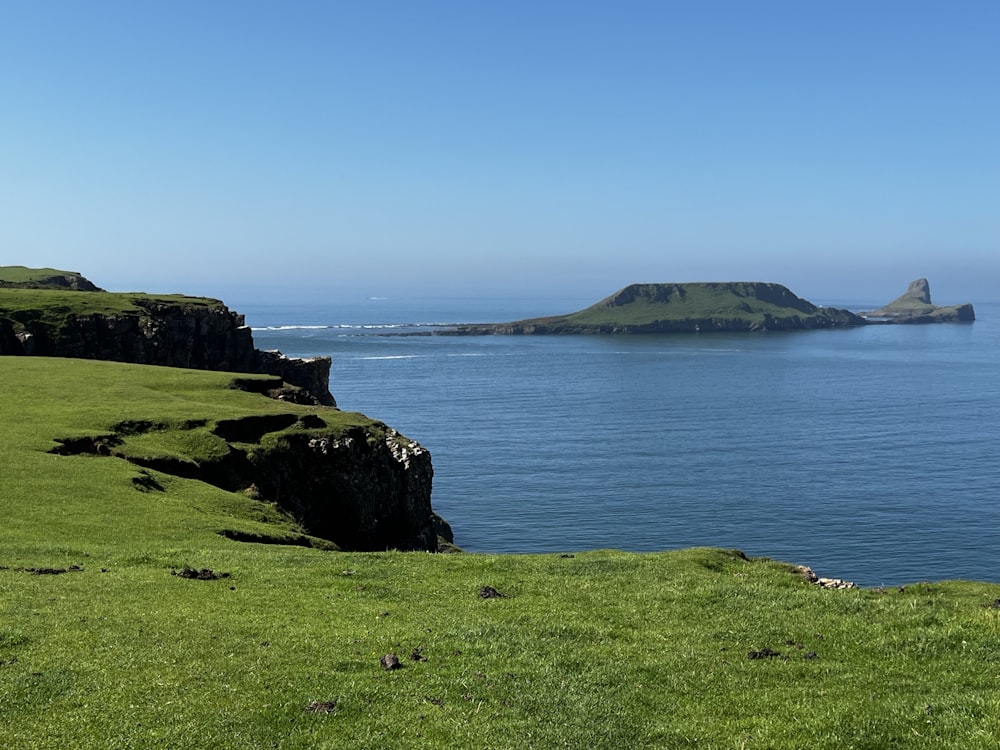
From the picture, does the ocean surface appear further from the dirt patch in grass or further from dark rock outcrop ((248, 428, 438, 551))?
the dirt patch in grass

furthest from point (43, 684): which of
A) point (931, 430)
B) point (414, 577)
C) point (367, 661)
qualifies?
point (931, 430)

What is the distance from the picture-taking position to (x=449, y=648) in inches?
856

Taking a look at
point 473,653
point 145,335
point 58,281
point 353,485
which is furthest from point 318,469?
point 58,281

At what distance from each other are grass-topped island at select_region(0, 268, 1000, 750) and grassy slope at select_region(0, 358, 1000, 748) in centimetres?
7

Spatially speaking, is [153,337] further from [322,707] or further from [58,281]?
[322,707]

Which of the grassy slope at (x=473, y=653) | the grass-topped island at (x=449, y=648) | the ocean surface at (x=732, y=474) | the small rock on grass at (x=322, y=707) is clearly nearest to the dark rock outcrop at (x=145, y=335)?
the ocean surface at (x=732, y=474)

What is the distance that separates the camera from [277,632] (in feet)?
74.8

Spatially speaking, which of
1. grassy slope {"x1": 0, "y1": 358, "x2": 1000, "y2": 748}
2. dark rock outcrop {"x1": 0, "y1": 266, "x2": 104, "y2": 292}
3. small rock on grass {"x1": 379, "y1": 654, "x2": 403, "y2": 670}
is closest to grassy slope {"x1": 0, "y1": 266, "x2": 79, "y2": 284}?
dark rock outcrop {"x1": 0, "y1": 266, "x2": 104, "y2": 292}

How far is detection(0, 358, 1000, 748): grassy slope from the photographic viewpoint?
17.3 m

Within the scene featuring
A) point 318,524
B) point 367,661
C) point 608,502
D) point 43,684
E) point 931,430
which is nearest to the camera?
point 43,684

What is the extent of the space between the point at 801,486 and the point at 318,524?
65.7 m

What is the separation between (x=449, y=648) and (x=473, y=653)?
644mm

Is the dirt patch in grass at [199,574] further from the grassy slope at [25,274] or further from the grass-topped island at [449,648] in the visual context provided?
the grassy slope at [25,274]

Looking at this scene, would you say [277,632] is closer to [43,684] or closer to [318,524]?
[43,684]
